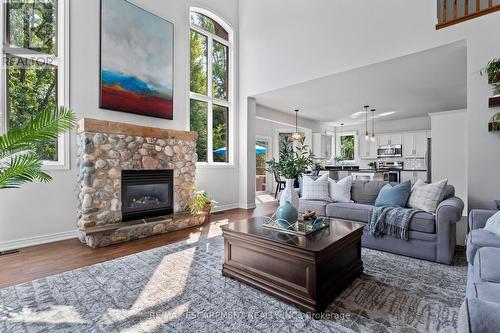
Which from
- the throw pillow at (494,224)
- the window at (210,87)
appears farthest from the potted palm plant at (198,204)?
the throw pillow at (494,224)

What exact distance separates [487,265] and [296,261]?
1.14 meters

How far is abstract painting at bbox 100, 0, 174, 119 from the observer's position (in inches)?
159

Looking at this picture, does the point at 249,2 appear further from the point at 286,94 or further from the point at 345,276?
the point at 345,276

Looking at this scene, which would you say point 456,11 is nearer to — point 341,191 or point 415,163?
point 341,191

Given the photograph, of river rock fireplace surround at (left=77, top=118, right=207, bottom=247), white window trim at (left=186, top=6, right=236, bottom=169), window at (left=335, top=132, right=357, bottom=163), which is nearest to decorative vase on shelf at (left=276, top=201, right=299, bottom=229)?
river rock fireplace surround at (left=77, top=118, right=207, bottom=247)

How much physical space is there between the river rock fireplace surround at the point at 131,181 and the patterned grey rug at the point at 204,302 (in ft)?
3.42

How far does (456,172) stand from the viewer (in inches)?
189

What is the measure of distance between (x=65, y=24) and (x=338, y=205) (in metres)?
4.72

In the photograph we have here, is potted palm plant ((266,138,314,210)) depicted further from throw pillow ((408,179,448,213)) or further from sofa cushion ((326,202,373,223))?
throw pillow ((408,179,448,213))

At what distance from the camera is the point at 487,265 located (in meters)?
1.48

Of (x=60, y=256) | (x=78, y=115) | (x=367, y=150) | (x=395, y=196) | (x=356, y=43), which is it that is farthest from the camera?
(x=367, y=150)

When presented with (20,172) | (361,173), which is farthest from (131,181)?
(361,173)

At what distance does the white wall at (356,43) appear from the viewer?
10.5 ft

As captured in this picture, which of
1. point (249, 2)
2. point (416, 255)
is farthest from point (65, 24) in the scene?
point (416, 255)
